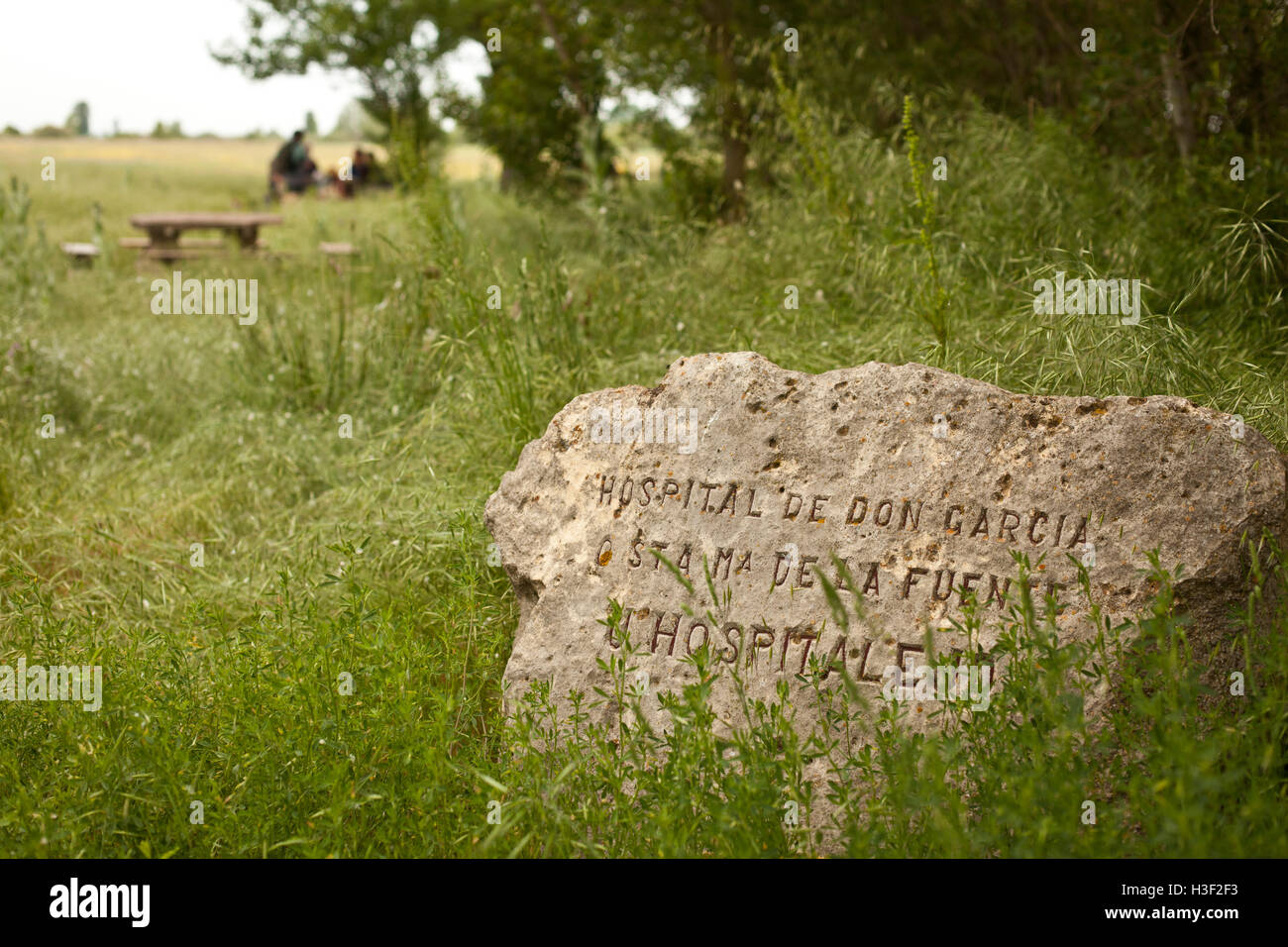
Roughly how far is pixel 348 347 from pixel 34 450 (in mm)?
1722

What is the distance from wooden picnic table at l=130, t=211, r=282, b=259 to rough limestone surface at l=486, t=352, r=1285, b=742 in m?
8.04

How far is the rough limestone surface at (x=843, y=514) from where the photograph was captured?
10.0 ft

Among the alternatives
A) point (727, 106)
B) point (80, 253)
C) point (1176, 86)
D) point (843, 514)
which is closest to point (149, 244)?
point (80, 253)

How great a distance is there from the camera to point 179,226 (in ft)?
34.2

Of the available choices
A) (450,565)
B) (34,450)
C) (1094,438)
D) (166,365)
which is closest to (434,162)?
(166,365)

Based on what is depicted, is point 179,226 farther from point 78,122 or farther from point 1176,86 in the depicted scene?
point 78,122

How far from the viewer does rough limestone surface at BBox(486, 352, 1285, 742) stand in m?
3.05

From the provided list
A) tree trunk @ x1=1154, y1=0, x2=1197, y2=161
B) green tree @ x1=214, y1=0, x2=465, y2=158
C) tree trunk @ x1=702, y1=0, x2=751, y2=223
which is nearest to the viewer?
tree trunk @ x1=1154, y1=0, x2=1197, y2=161

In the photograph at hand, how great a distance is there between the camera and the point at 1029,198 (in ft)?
18.6

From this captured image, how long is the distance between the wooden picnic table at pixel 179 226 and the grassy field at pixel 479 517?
1845 mm

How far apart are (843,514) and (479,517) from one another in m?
1.62

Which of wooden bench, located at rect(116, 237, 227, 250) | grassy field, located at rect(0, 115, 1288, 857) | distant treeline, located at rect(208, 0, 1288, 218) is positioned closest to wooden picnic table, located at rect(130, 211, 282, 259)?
wooden bench, located at rect(116, 237, 227, 250)

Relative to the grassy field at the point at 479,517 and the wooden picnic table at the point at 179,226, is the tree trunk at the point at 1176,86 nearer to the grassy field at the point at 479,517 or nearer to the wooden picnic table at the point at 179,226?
the grassy field at the point at 479,517

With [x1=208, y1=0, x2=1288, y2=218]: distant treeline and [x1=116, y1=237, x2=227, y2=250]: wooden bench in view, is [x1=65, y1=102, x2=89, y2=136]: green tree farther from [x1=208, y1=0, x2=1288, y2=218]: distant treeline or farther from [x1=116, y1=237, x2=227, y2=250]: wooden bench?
[x1=208, y1=0, x2=1288, y2=218]: distant treeline
